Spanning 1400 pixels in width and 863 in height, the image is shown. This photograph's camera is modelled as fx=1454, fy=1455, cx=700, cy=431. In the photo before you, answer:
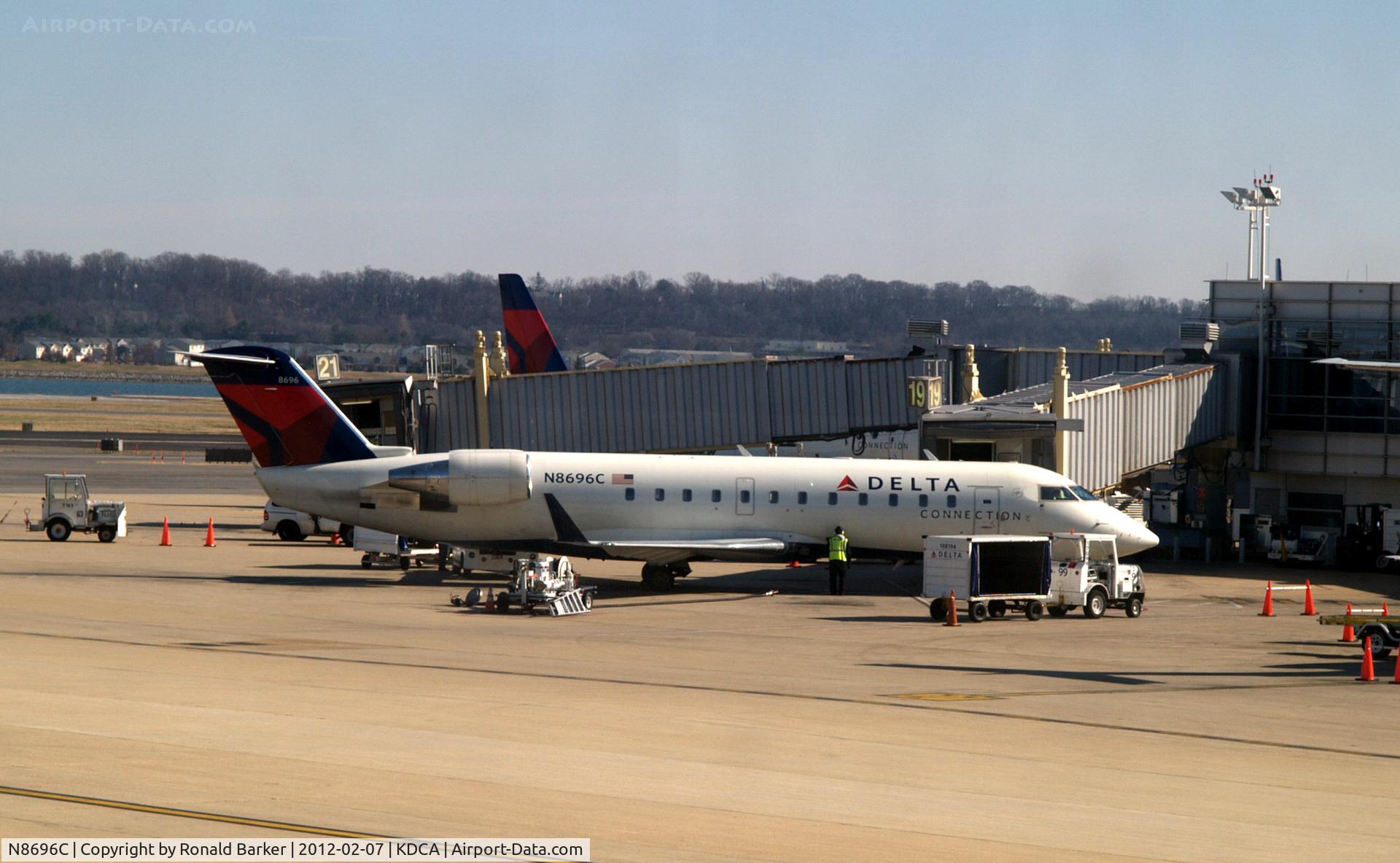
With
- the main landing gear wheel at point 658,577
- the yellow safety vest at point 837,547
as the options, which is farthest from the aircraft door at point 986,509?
the main landing gear wheel at point 658,577

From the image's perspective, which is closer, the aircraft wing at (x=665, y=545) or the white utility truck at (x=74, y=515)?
the aircraft wing at (x=665, y=545)

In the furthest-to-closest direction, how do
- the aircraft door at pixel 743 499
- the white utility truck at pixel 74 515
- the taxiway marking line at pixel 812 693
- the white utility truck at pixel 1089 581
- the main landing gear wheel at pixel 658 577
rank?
the white utility truck at pixel 74 515
the main landing gear wheel at pixel 658 577
the aircraft door at pixel 743 499
the white utility truck at pixel 1089 581
the taxiway marking line at pixel 812 693

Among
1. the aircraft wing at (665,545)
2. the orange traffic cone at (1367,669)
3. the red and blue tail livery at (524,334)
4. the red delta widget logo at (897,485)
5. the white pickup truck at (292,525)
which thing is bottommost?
the orange traffic cone at (1367,669)

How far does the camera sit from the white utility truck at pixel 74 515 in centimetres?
4656

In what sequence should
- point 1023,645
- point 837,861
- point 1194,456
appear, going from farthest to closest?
1. point 1194,456
2. point 1023,645
3. point 837,861

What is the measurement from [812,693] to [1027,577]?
12.0 meters

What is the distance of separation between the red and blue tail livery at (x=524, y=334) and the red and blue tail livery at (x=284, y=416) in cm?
1770

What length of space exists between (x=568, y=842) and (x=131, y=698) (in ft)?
31.9

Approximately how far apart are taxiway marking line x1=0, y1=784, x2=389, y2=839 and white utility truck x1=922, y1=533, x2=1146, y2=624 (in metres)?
21.0

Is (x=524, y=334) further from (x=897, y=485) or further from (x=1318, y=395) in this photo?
(x=1318, y=395)

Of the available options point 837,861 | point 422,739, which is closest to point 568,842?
point 837,861

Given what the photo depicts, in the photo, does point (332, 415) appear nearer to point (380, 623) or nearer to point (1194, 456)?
point (380, 623)

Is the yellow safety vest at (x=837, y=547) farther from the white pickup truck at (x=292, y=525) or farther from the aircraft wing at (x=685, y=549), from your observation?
the white pickup truck at (x=292, y=525)

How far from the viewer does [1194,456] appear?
51.9 m
